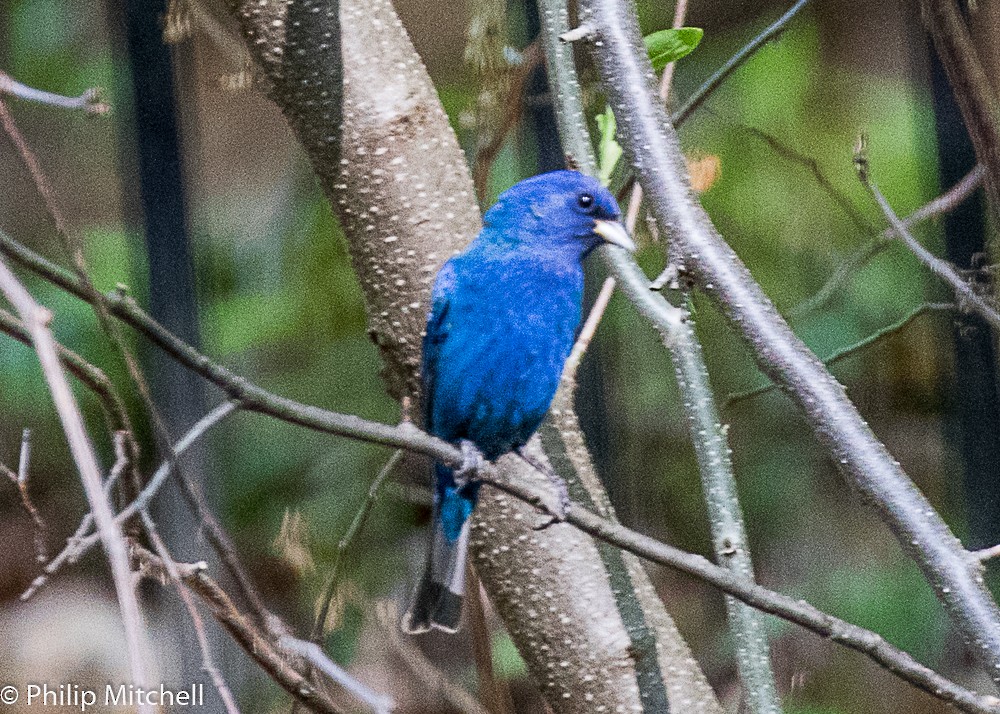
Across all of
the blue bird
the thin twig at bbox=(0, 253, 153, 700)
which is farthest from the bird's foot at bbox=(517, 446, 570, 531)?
the thin twig at bbox=(0, 253, 153, 700)

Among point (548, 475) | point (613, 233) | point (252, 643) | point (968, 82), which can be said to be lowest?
point (252, 643)

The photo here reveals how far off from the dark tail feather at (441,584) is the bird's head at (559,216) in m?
0.28

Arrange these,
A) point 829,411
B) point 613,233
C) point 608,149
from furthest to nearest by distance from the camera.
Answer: point 608,149 → point 613,233 → point 829,411

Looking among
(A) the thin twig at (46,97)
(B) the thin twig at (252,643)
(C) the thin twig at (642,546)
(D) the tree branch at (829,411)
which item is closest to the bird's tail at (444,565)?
(B) the thin twig at (252,643)

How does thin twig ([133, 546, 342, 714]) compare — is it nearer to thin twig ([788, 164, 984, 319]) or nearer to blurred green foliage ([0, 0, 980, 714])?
blurred green foliage ([0, 0, 980, 714])

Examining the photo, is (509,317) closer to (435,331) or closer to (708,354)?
(435,331)

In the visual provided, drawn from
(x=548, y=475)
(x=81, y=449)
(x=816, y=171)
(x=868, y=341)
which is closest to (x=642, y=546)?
(x=548, y=475)

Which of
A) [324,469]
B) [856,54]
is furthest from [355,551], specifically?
[856,54]

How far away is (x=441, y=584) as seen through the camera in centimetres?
103

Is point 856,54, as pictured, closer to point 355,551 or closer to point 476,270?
point 476,270

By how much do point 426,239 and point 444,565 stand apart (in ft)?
1.03

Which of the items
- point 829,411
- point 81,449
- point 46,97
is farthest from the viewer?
point 829,411

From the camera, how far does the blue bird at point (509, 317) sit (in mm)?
968

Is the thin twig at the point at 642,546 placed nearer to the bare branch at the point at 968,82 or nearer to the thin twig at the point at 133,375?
the thin twig at the point at 133,375
